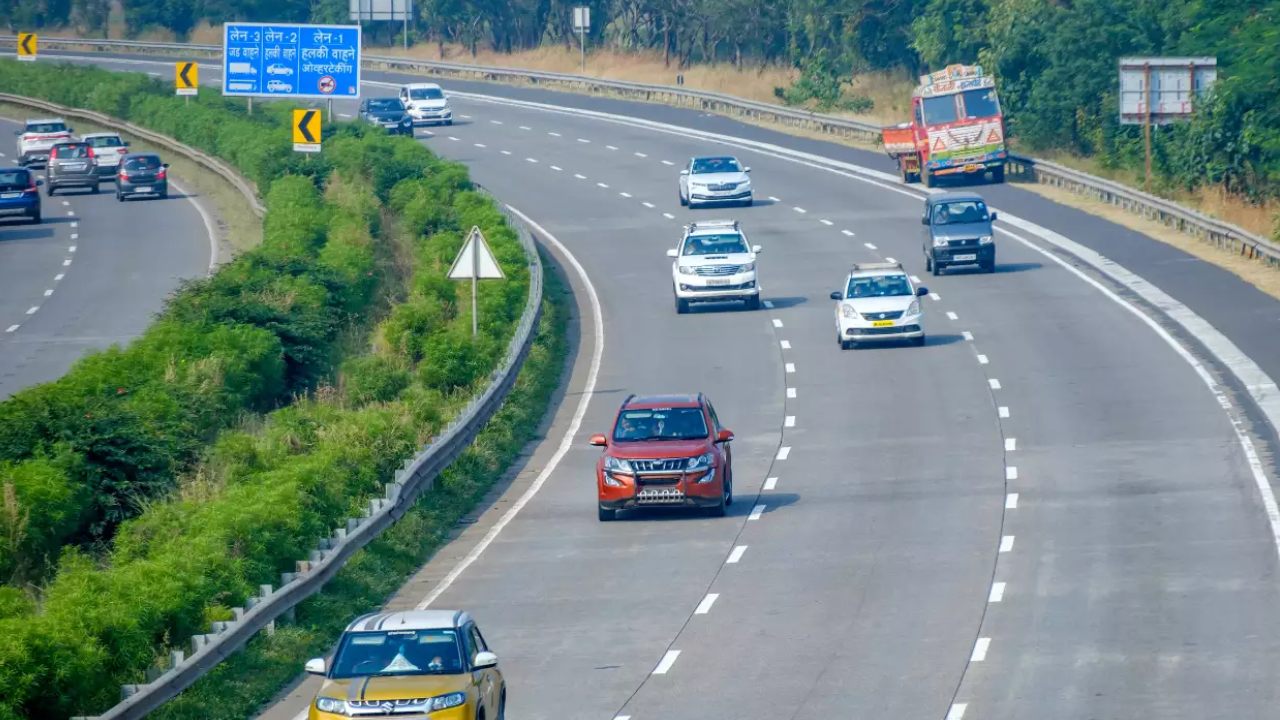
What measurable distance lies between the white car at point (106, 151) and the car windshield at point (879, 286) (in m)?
40.7

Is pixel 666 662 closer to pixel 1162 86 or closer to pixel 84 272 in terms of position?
pixel 84 272

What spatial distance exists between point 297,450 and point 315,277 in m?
14.0

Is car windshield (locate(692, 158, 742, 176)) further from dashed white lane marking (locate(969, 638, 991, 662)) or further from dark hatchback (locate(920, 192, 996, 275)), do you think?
dashed white lane marking (locate(969, 638, 991, 662))

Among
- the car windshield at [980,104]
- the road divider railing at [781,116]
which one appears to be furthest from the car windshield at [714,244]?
the car windshield at [980,104]

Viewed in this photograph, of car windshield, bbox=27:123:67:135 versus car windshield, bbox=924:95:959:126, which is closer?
car windshield, bbox=924:95:959:126

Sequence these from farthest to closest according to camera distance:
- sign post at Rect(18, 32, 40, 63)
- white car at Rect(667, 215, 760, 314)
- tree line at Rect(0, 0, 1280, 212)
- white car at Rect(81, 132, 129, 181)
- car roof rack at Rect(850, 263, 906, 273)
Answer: sign post at Rect(18, 32, 40, 63) → white car at Rect(81, 132, 129, 181) → tree line at Rect(0, 0, 1280, 212) → white car at Rect(667, 215, 760, 314) → car roof rack at Rect(850, 263, 906, 273)

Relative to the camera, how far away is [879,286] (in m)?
38.0

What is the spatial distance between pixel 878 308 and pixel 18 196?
114 ft

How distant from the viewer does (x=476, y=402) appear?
2916 cm

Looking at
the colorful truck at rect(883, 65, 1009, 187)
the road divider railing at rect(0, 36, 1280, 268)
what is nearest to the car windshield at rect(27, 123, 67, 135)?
the road divider railing at rect(0, 36, 1280, 268)

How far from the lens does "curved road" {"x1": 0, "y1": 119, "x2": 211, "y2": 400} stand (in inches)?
1610

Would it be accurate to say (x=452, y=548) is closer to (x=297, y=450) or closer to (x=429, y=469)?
(x=429, y=469)

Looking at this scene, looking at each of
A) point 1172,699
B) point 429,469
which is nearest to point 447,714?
point 1172,699

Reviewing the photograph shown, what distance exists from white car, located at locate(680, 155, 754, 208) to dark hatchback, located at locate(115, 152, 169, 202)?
799 inches
